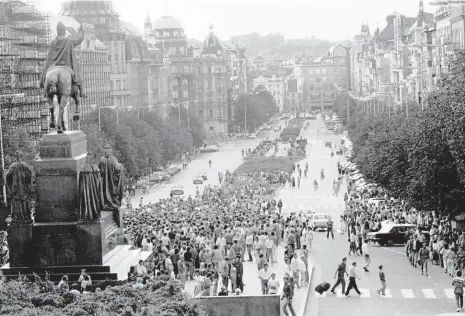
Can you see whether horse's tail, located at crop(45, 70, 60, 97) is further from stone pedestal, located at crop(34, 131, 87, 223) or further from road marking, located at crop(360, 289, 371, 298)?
road marking, located at crop(360, 289, 371, 298)

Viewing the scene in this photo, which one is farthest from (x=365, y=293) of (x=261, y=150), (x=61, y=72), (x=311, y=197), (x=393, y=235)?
(x=261, y=150)

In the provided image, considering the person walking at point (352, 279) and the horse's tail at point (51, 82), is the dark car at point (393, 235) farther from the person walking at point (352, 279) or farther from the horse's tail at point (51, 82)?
the horse's tail at point (51, 82)

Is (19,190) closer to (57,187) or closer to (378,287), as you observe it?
(57,187)

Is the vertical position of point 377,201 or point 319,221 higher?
point 319,221

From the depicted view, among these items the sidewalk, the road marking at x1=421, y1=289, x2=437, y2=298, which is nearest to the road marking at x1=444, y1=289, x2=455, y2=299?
the road marking at x1=421, y1=289, x2=437, y2=298

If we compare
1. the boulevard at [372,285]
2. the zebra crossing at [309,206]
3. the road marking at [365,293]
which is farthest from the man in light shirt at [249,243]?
the zebra crossing at [309,206]

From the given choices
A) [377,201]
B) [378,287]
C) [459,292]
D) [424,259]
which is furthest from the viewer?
[377,201]

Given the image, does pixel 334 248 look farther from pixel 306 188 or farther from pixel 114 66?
pixel 114 66

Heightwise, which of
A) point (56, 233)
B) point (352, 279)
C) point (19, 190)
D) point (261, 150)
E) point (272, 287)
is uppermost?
point (19, 190)
